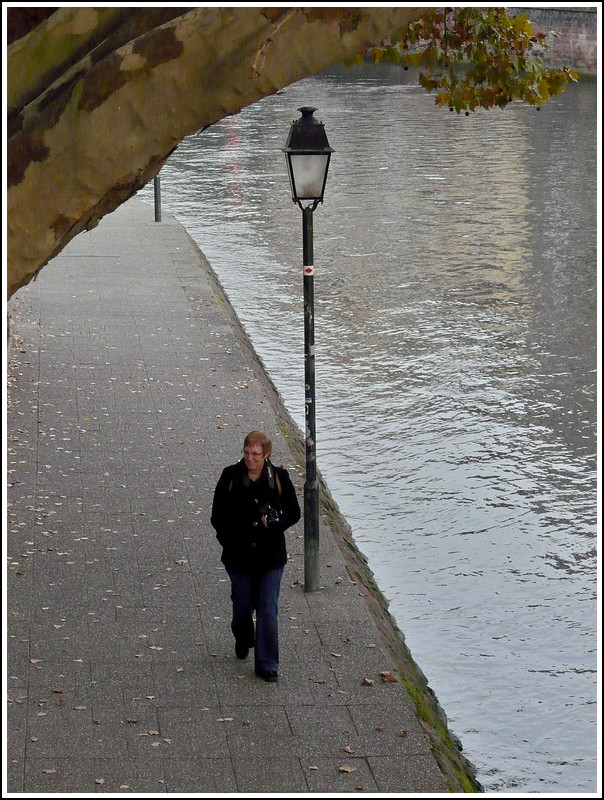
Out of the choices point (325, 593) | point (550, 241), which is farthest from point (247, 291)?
point (325, 593)

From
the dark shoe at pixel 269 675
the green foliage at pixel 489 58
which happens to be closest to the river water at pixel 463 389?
the dark shoe at pixel 269 675

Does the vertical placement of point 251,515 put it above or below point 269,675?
above

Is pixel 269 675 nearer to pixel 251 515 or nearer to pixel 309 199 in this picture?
pixel 251 515

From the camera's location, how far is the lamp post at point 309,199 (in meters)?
8.66

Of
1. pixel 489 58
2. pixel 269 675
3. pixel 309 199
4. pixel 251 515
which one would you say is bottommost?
pixel 269 675

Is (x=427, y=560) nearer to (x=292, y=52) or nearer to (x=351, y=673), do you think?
(x=351, y=673)

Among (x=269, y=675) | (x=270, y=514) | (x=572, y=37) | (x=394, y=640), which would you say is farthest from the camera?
(x=572, y=37)

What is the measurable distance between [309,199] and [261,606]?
2.80 metres

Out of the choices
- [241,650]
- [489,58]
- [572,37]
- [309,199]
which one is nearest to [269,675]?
[241,650]

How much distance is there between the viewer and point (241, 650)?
8047mm

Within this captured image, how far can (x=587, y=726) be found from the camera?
8727 mm

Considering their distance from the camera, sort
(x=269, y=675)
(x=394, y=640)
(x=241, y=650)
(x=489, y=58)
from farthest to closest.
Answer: (x=489, y=58) → (x=394, y=640) → (x=241, y=650) → (x=269, y=675)

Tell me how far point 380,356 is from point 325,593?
9011mm

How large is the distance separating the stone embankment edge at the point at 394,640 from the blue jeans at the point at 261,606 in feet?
2.72
